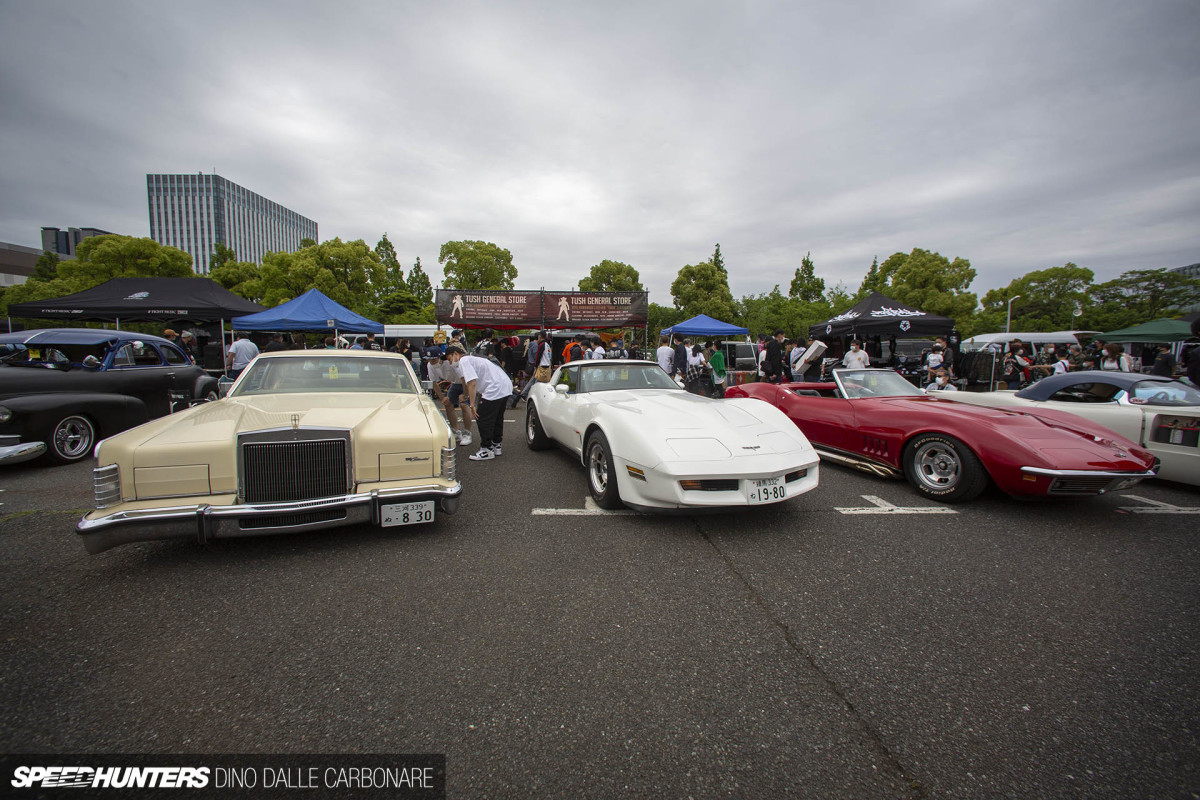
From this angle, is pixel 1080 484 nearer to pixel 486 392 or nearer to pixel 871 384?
pixel 871 384

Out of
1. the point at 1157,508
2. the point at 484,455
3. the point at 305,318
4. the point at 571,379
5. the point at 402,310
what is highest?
the point at 402,310

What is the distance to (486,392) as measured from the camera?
574 centimetres

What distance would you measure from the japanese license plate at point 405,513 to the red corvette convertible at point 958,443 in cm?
431

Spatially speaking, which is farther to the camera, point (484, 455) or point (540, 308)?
point (540, 308)

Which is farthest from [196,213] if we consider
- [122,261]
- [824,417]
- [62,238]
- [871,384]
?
[871,384]

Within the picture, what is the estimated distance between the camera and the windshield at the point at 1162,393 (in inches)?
184

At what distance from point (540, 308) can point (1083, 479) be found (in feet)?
55.0

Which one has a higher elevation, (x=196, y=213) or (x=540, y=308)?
(x=196, y=213)

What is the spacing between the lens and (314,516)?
9.39 feet

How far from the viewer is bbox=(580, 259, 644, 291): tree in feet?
168

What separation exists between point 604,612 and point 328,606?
144cm

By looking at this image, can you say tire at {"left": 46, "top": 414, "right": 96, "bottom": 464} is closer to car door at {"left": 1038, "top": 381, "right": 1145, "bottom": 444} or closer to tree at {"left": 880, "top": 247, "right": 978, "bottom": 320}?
car door at {"left": 1038, "top": 381, "right": 1145, "bottom": 444}

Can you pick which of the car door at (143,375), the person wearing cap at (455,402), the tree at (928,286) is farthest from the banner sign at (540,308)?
the tree at (928,286)

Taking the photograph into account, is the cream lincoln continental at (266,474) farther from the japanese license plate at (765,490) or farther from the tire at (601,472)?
the japanese license plate at (765,490)
